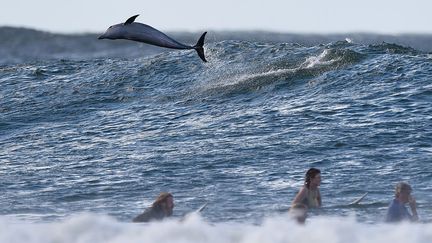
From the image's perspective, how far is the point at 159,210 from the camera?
55.7 feet

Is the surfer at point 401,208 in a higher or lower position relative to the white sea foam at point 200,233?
lower

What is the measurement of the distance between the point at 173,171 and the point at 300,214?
7.27m

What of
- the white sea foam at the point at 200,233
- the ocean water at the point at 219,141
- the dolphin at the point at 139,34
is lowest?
the ocean water at the point at 219,141

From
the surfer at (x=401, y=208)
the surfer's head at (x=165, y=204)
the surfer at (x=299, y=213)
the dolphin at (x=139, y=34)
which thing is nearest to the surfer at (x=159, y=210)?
the surfer's head at (x=165, y=204)

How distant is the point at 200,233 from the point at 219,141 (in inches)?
444

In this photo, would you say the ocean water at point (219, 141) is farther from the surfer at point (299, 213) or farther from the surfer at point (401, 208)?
the surfer at point (401, 208)

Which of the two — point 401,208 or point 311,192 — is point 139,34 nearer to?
point 311,192

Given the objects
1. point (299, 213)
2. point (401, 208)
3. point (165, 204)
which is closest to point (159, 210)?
point (165, 204)

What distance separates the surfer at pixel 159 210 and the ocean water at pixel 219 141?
0.34 meters

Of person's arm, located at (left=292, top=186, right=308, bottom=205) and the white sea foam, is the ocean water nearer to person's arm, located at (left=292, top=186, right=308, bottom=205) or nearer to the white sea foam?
the white sea foam

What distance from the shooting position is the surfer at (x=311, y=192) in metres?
18.2

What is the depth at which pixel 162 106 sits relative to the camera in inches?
1184

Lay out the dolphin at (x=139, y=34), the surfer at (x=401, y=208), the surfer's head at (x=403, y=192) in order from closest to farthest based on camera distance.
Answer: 1. the dolphin at (x=139, y=34)
2. the surfer at (x=401, y=208)
3. the surfer's head at (x=403, y=192)

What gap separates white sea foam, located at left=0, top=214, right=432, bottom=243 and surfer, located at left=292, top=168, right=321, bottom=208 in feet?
11.8
